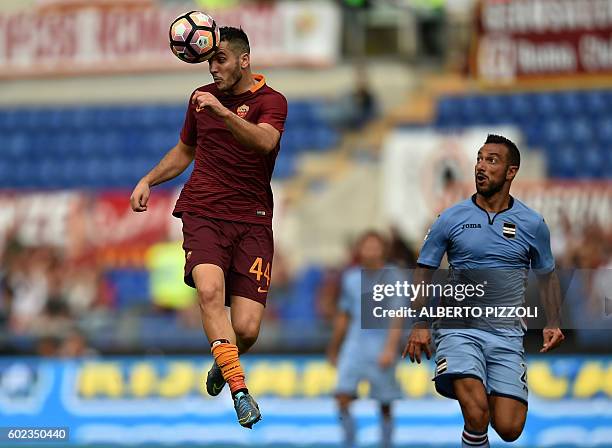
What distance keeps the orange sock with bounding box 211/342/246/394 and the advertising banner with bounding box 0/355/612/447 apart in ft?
17.9

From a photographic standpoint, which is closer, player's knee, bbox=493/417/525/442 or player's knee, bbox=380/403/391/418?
player's knee, bbox=493/417/525/442

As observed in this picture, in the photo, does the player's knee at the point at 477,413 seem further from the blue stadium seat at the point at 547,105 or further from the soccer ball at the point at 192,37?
the blue stadium seat at the point at 547,105

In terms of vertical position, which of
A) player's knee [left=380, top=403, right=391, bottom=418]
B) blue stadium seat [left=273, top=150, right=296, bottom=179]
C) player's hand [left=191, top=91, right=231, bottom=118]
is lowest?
player's knee [left=380, top=403, right=391, bottom=418]

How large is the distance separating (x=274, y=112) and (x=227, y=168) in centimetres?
48

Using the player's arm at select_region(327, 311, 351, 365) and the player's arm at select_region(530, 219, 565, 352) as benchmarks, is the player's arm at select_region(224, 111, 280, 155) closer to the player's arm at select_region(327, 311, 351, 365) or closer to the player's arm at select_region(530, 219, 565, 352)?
the player's arm at select_region(530, 219, 565, 352)

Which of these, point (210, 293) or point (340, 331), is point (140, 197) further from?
point (340, 331)

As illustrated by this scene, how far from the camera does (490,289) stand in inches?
327

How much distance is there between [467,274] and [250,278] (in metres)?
1.36

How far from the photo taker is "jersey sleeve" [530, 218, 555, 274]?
327 inches

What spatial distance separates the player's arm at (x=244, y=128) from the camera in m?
7.65

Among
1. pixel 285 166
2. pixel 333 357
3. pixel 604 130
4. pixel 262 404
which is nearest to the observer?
pixel 333 357

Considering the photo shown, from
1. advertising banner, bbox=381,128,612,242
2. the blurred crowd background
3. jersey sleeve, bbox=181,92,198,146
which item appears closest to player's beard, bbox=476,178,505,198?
jersey sleeve, bbox=181,92,198,146

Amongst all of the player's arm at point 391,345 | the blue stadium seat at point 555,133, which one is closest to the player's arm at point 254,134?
the player's arm at point 391,345

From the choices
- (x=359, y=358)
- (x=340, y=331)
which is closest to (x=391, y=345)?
(x=359, y=358)
